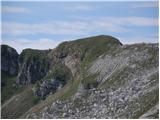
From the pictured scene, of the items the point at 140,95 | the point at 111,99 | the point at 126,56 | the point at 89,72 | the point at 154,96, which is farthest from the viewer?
the point at 89,72

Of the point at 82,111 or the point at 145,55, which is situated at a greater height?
the point at 145,55

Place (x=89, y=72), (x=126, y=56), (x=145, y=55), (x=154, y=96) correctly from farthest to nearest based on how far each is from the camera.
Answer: (x=89, y=72)
(x=126, y=56)
(x=145, y=55)
(x=154, y=96)

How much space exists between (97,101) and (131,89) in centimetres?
1048

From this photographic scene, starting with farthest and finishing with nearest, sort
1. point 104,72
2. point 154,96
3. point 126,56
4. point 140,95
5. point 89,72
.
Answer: point 89,72 → point 104,72 → point 126,56 → point 140,95 → point 154,96

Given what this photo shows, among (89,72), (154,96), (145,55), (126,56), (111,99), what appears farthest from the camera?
(89,72)

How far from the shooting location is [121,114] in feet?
325

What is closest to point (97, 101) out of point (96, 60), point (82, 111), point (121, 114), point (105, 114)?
point (82, 111)

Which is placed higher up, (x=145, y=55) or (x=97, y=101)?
(x=145, y=55)

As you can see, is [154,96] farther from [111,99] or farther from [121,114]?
[111,99]

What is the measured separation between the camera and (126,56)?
146250 mm

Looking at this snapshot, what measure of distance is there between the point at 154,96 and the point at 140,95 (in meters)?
10.8

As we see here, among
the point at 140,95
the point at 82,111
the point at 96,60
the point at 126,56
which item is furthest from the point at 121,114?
the point at 96,60

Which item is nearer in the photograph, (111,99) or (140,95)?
(140,95)

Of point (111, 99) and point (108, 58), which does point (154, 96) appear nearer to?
point (111, 99)
